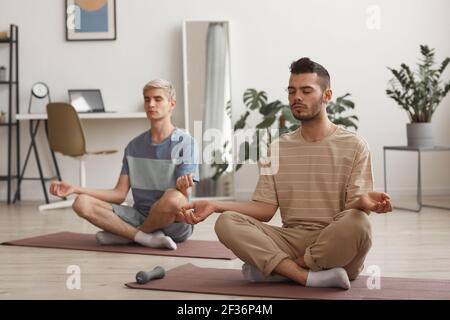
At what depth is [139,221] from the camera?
384 centimetres

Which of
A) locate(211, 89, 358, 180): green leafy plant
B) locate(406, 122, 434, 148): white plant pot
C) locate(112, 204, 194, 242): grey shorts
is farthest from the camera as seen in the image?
locate(211, 89, 358, 180): green leafy plant

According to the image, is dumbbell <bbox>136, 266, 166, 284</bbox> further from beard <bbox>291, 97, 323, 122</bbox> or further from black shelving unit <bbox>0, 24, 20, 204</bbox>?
black shelving unit <bbox>0, 24, 20, 204</bbox>

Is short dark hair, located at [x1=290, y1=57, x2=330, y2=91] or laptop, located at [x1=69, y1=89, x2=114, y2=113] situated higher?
laptop, located at [x1=69, y1=89, x2=114, y2=113]

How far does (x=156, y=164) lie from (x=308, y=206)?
1.20 m

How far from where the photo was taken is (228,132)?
6383mm

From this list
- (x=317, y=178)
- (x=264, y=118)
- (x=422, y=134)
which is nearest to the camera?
(x=317, y=178)

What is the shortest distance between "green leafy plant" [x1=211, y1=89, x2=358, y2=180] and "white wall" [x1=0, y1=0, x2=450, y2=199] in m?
0.20

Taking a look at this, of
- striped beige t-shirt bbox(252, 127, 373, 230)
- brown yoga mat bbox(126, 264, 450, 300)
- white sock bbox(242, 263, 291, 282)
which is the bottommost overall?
brown yoga mat bbox(126, 264, 450, 300)

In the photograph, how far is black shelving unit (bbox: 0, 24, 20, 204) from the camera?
6.38m

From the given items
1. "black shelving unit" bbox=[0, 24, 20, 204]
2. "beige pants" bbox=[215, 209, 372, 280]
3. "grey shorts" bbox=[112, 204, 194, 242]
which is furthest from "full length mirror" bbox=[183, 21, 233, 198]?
"beige pants" bbox=[215, 209, 372, 280]

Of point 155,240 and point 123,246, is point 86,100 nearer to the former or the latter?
point 123,246

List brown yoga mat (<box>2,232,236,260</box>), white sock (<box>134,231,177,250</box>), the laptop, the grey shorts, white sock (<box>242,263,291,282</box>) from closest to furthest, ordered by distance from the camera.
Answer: white sock (<box>242,263,291,282</box>), brown yoga mat (<box>2,232,236,260</box>), white sock (<box>134,231,177,250</box>), the grey shorts, the laptop

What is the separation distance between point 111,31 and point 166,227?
311 centimetres

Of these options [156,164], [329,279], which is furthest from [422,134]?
[329,279]
